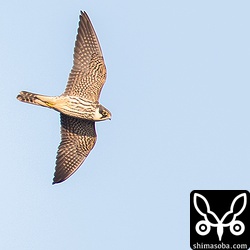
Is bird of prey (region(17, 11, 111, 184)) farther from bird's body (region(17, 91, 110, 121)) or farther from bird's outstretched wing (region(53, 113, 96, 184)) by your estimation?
bird's outstretched wing (region(53, 113, 96, 184))

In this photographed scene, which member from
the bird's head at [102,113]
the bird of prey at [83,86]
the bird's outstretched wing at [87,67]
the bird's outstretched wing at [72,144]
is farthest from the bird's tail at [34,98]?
the bird's outstretched wing at [72,144]

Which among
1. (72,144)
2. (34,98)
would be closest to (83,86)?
(34,98)

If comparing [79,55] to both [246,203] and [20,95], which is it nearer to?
[20,95]

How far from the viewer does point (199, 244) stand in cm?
4772

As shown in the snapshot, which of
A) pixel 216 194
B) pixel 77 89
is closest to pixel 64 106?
pixel 77 89

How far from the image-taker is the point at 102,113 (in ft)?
165

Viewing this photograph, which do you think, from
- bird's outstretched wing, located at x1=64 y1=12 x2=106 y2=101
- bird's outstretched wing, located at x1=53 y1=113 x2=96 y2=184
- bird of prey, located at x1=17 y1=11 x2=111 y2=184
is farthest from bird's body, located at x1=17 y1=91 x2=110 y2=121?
bird's outstretched wing, located at x1=53 y1=113 x2=96 y2=184

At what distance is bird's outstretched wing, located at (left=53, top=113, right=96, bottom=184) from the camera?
51.5 m

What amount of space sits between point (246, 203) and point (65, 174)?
607cm

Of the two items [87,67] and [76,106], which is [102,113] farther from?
[87,67]

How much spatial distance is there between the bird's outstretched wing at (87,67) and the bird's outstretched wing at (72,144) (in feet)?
4.18

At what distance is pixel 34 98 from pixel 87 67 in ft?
6.05

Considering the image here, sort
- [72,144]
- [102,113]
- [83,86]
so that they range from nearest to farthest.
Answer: [102,113] < [83,86] < [72,144]

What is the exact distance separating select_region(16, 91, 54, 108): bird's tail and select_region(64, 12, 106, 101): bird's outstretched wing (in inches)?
28.2
